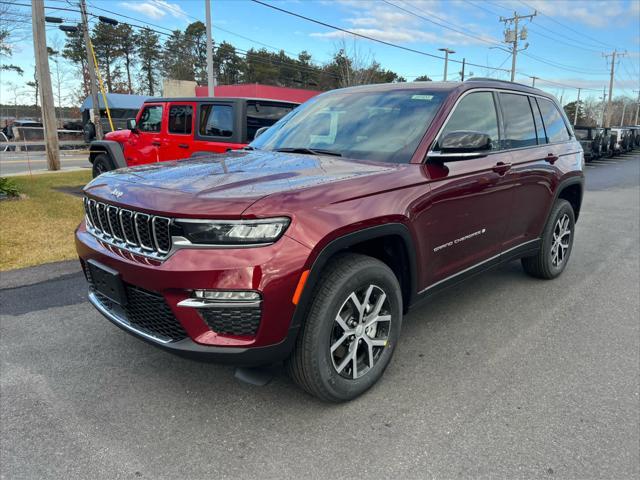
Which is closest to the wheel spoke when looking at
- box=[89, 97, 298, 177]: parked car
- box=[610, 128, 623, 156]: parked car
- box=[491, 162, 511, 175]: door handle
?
box=[491, 162, 511, 175]: door handle

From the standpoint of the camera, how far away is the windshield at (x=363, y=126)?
10.6 ft

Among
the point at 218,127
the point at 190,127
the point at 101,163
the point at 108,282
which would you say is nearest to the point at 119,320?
the point at 108,282

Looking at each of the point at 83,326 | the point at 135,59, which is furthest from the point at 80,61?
the point at 83,326

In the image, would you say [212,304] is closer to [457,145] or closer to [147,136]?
[457,145]

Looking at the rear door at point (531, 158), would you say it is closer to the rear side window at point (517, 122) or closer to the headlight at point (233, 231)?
the rear side window at point (517, 122)

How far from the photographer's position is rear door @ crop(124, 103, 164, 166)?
8.70 metres

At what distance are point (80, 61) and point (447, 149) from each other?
64040 millimetres

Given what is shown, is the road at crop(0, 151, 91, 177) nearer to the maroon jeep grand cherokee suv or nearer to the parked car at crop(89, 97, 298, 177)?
the parked car at crop(89, 97, 298, 177)

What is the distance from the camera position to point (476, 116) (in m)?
3.64

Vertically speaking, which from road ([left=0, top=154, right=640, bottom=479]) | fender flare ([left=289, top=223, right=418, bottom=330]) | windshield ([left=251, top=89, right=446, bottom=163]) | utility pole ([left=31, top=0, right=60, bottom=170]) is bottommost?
road ([left=0, top=154, right=640, bottom=479])

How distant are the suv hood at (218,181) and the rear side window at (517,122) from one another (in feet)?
5.32

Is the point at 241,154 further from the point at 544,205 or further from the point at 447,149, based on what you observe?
the point at 544,205

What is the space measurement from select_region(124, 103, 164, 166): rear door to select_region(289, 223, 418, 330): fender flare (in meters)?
6.90

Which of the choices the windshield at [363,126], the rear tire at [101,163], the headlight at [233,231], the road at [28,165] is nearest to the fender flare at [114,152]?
the rear tire at [101,163]
